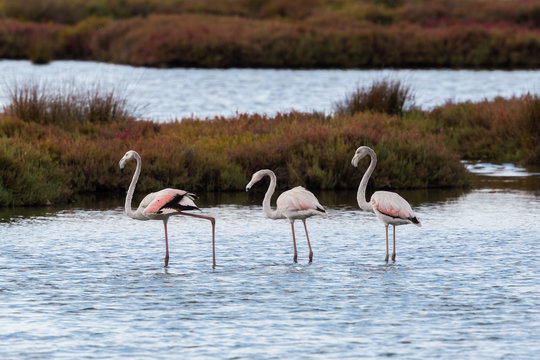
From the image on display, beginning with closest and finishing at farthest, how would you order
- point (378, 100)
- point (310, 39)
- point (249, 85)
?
point (378, 100) < point (249, 85) < point (310, 39)

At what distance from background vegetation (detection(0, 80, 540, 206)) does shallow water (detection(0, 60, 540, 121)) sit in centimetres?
928

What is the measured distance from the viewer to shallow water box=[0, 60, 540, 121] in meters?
33.2

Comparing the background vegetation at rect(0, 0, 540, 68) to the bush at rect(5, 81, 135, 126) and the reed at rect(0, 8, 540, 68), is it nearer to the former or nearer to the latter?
the reed at rect(0, 8, 540, 68)

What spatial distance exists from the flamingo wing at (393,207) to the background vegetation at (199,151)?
18.9 feet

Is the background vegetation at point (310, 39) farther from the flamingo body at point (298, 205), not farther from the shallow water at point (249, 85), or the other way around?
the flamingo body at point (298, 205)

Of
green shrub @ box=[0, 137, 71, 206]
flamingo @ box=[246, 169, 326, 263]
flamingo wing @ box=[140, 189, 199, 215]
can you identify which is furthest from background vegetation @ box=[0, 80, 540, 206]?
flamingo @ box=[246, 169, 326, 263]

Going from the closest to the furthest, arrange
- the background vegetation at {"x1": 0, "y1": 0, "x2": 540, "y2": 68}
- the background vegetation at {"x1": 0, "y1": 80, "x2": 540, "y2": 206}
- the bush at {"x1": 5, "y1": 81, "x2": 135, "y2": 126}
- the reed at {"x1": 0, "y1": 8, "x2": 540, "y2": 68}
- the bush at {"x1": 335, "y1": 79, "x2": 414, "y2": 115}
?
the background vegetation at {"x1": 0, "y1": 80, "x2": 540, "y2": 206} < the bush at {"x1": 5, "y1": 81, "x2": 135, "y2": 126} < the bush at {"x1": 335, "y1": 79, "x2": 414, "y2": 115} < the reed at {"x1": 0, "y1": 8, "x2": 540, "y2": 68} < the background vegetation at {"x1": 0, "y1": 0, "x2": 540, "y2": 68}

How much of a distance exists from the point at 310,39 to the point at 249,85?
1020 cm

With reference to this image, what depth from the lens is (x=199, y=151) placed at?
682 inches

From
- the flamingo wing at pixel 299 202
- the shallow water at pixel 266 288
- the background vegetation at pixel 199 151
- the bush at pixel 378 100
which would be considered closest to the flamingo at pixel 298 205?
the flamingo wing at pixel 299 202

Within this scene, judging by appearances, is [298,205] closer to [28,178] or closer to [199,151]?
[28,178]

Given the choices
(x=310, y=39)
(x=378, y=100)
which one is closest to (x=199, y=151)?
(x=378, y=100)

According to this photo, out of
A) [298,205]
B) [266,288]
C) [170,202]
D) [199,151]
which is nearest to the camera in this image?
[266,288]

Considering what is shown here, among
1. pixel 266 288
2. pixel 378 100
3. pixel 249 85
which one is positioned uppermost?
pixel 249 85
